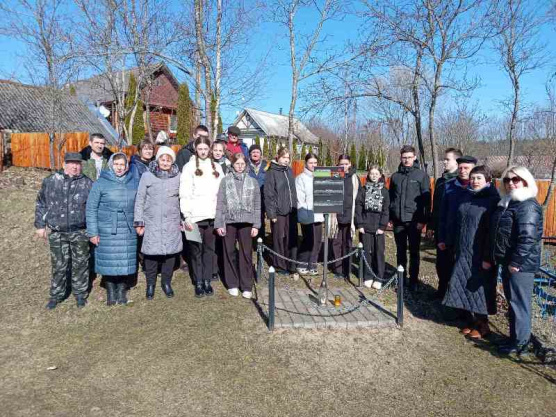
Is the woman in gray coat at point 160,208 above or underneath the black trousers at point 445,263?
above

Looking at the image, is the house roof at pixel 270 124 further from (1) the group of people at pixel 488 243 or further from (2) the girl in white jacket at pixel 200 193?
(1) the group of people at pixel 488 243

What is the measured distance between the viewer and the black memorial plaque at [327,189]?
5520 mm

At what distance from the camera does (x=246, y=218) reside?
577cm

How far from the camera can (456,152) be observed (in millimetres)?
6141

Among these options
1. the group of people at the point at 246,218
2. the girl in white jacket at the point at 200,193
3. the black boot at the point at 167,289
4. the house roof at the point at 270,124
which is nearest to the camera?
the group of people at the point at 246,218

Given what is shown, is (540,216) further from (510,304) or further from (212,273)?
(212,273)

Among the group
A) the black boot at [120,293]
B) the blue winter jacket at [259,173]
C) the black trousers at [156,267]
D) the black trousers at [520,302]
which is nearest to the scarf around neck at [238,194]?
the black trousers at [156,267]

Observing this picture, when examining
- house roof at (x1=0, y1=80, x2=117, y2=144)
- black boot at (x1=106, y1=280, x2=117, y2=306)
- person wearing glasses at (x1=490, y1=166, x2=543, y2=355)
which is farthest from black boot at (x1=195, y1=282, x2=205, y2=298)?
house roof at (x1=0, y1=80, x2=117, y2=144)

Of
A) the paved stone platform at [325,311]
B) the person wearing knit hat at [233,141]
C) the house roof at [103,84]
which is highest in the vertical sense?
the house roof at [103,84]

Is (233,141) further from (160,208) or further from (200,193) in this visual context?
(160,208)

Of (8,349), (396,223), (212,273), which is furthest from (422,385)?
(8,349)

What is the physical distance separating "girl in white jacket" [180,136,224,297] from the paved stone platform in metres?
1.19

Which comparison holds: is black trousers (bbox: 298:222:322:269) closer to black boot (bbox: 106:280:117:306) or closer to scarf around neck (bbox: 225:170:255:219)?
scarf around neck (bbox: 225:170:255:219)

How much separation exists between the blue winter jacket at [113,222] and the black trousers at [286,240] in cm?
222
